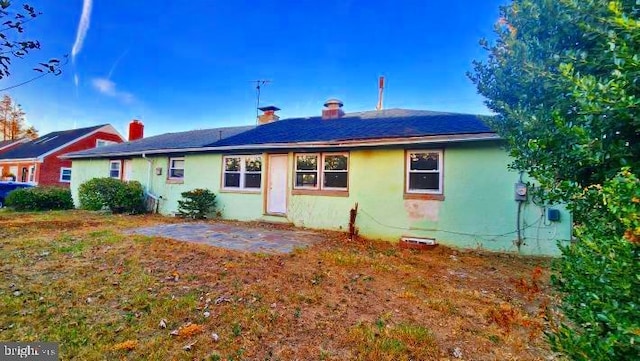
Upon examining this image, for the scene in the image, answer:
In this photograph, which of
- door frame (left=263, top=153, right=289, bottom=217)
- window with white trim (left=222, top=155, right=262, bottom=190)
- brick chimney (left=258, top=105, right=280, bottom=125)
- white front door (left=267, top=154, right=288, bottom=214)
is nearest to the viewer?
door frame (left=263, top=153, right=289, bottom=217)

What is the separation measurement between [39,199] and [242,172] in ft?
37.2

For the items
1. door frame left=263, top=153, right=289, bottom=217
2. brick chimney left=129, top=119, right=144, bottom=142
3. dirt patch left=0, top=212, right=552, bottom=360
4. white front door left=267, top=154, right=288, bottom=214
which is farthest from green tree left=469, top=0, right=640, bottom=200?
brick chimney left=129, top=119, right=144, bottom=142

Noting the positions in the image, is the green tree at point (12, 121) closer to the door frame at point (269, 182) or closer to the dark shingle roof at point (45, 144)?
the dark shingle roof at point (45, 144)

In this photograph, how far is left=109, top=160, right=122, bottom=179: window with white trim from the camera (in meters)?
16.1

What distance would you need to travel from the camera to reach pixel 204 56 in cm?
1460

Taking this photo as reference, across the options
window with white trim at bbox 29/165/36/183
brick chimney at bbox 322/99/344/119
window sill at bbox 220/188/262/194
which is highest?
brick chimney at bbox 322/99/344/119

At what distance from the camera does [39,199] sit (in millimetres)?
15164

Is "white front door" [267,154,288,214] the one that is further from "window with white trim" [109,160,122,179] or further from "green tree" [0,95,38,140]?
"green tree" [0,95,38,140]

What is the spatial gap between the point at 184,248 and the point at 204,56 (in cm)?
1092

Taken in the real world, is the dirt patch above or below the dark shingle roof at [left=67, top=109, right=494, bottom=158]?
below

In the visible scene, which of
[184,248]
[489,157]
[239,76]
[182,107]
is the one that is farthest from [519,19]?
[182,107]

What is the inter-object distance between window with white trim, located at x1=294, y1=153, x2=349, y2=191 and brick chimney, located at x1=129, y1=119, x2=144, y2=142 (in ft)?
54.6

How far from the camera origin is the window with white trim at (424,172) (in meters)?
8.79

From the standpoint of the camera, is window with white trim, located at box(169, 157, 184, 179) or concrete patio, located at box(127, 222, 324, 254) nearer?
concrete patio, located at box(127, 222, 324, 254)
